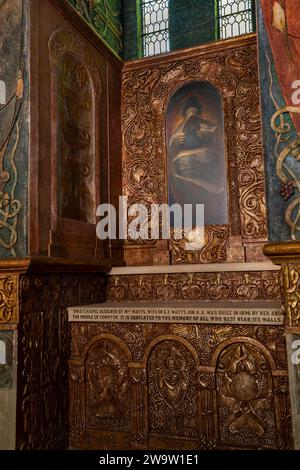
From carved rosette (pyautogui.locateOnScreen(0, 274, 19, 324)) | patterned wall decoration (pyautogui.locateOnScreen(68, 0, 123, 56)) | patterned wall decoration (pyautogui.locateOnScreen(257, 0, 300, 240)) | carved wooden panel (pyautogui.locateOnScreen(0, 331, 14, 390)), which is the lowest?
carved wooden panel (pyautogui.locateOnScreen(0, 331, 14, 390))

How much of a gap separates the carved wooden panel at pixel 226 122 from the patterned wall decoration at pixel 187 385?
4.50 ft

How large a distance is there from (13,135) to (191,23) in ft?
9.63

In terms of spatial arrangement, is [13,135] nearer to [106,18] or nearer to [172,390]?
[106,18]

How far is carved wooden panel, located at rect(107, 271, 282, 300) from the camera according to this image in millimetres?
4328

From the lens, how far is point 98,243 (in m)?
4.59

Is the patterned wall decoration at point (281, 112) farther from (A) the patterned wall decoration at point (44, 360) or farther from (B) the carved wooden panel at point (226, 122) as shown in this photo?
(A) the patterned wall decoration at point (44, 360)

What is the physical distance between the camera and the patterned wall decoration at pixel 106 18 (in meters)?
4.59

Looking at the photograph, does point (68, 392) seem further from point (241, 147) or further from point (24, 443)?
point (241, 147)

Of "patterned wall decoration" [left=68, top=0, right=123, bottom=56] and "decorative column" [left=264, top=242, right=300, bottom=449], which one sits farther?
"patterned wall decoration" [left=68, top=0, right=123, bottom=56]

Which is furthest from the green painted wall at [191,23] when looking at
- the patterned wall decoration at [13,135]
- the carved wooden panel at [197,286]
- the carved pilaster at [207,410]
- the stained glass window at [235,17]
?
the carved pilaster at [207,410]

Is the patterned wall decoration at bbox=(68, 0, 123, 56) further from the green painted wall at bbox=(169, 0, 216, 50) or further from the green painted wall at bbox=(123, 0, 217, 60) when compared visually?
the green painted wall at bbox=(169, 0, 216, 50)

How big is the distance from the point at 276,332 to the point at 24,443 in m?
2.15

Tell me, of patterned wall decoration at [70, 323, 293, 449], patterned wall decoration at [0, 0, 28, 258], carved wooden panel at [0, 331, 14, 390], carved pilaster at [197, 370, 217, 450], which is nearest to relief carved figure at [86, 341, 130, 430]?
patterned wall decoration at [70, 323, 293, 449]

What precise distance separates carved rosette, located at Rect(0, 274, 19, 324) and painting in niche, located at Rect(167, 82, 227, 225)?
2.23 m
